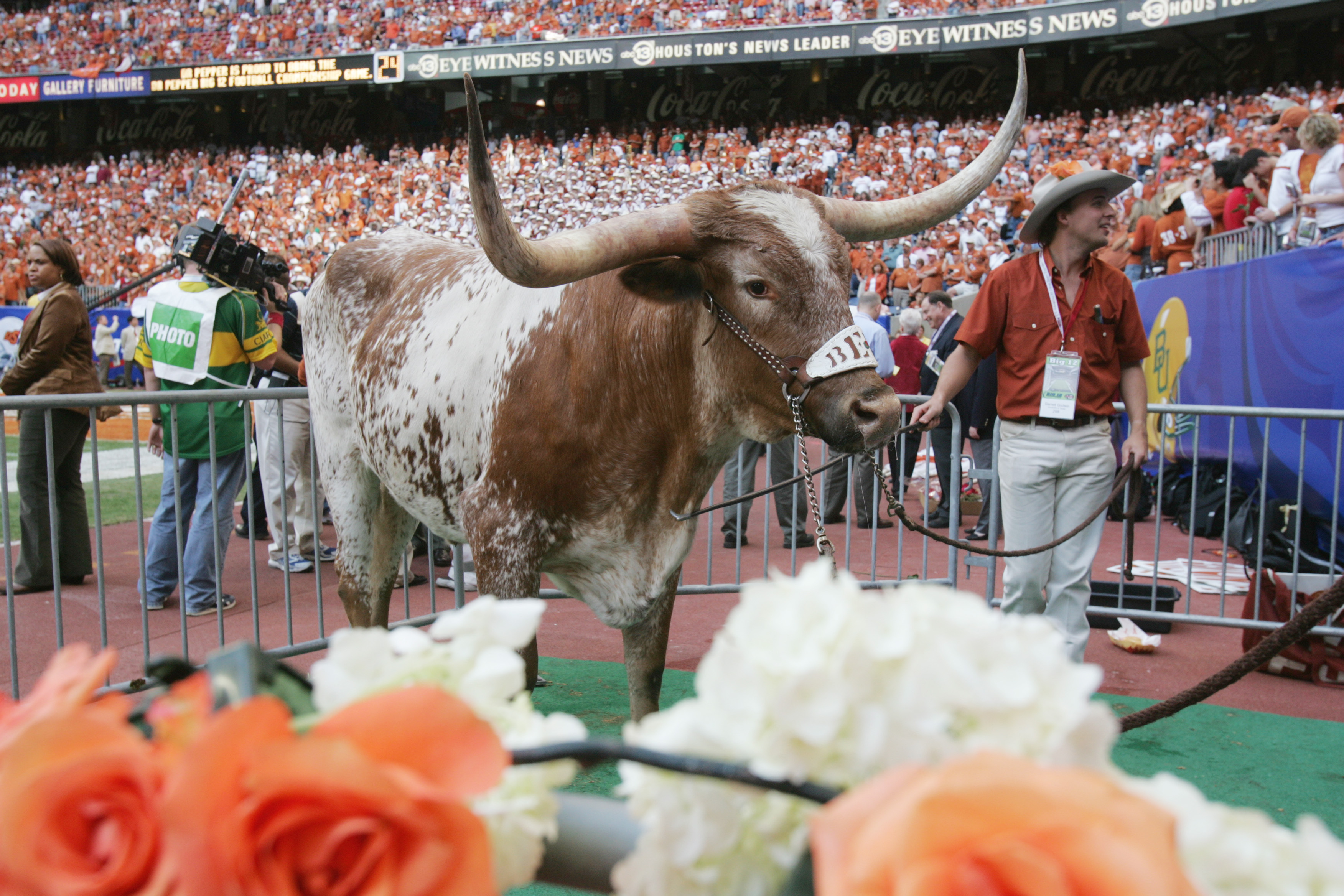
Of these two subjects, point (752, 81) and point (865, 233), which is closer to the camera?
point (865, 233)

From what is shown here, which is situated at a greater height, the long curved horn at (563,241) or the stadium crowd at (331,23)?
the stadium crowd at (331,23)

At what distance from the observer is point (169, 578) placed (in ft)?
19.2

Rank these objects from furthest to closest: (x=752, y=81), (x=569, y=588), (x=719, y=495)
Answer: (x=752, y=81)
(x=719, y=495)
(x=569, y=588)

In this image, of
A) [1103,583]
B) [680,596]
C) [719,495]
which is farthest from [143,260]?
[1103,583]

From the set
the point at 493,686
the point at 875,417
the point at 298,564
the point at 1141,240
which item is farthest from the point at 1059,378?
the point at 1141,240

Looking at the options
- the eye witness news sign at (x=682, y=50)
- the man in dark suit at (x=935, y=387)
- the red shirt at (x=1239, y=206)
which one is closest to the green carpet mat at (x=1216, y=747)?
the man in dark suit at (x=935, y=387)

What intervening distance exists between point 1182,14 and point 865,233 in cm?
2470

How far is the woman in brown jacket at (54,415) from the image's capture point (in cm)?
595

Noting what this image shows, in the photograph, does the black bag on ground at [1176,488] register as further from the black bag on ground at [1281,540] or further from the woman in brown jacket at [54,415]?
Answer: the woman in brown jacket at [54,415]

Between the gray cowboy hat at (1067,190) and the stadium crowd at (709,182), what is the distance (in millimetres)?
1482

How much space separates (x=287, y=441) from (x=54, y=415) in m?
1.55

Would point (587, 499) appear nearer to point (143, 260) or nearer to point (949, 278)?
point (949, 278)

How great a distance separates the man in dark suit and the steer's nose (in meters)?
5.84

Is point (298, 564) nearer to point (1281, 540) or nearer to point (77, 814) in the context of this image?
point (1281, 540)
